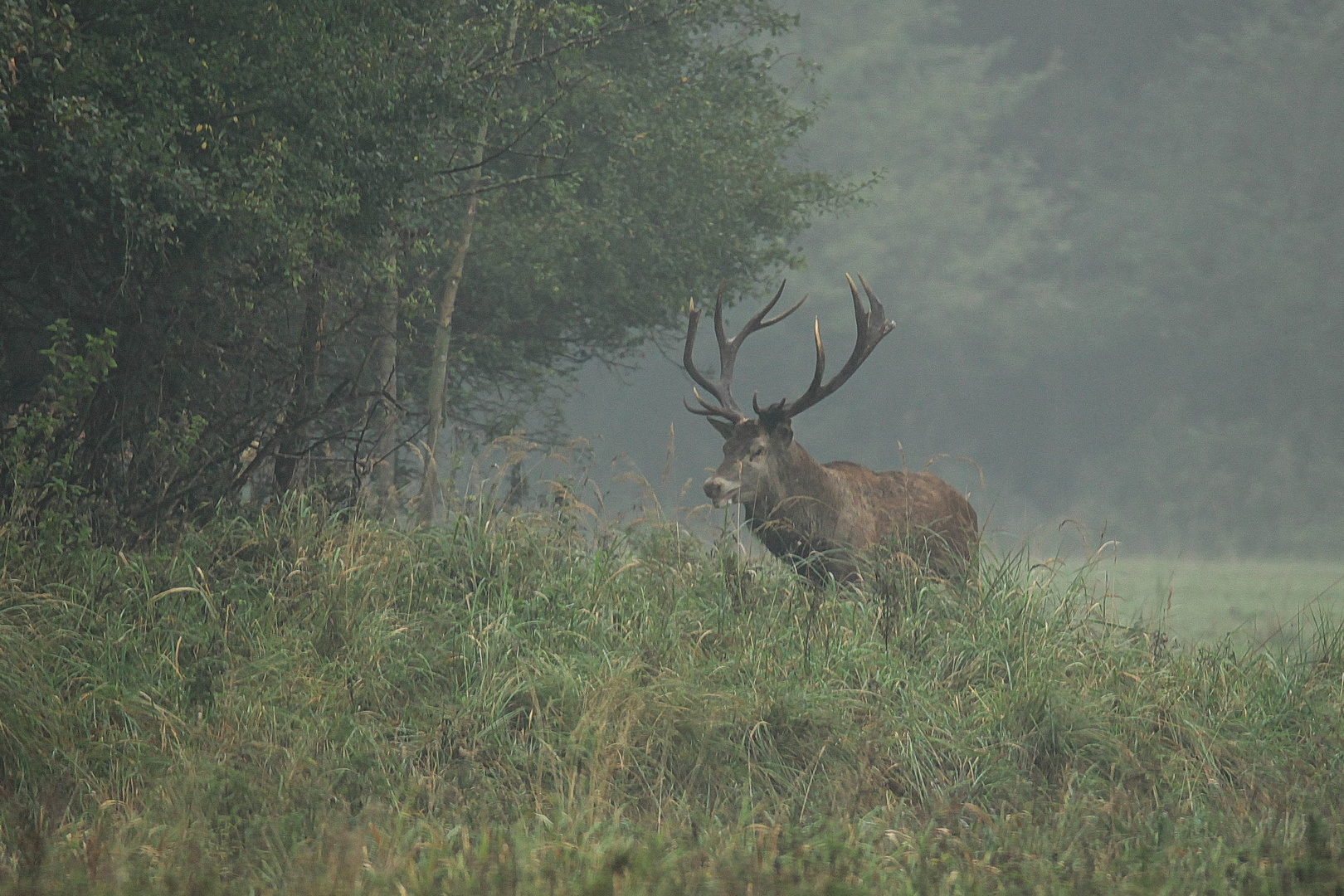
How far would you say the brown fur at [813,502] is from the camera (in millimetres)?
9055

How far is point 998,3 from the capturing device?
63.4m

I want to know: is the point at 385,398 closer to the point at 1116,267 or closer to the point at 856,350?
the point at 856,350

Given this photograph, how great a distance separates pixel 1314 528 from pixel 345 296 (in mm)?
41151

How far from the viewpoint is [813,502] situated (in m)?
9.41

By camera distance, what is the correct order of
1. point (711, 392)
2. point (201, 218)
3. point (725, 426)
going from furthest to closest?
point (711, 392)
point (725, 426)
point (201, 218)

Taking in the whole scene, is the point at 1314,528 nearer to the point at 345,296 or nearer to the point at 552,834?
the point at 345,296

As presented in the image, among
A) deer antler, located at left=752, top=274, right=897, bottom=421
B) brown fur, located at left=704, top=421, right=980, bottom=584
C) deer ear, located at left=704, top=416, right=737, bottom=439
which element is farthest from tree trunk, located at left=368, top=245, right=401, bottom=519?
deer antler, located at left=752, top=274, right=897, bottom=421

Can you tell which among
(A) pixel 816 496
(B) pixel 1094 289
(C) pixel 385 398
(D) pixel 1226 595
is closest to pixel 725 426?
(A) pixel 816 496

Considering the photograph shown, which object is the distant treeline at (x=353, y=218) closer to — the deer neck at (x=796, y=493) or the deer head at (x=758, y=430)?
the deer head at (x=758, y=430)

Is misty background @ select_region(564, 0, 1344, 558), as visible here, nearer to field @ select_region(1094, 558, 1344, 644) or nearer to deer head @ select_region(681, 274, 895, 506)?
field @ select_region(1094, 558, 1344, 644)

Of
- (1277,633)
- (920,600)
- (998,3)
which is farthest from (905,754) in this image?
(998,3)

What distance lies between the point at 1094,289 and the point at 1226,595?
32.1m

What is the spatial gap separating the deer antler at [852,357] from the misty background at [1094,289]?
31.0 m

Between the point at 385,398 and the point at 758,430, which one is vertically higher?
the point at 758,430
